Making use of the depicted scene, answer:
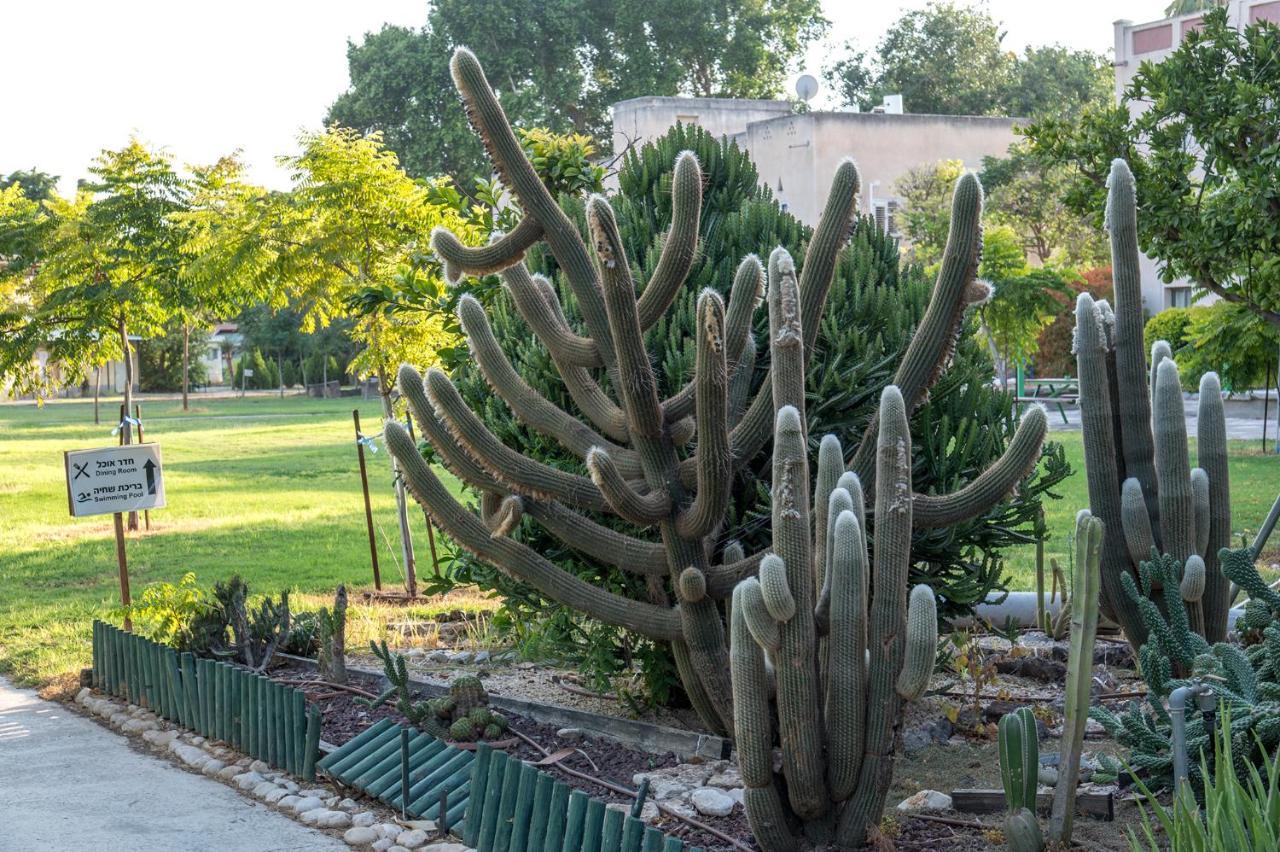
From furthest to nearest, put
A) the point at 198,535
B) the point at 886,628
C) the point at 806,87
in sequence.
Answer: the point at 806,87, the point at 198,535, the point at 886,628

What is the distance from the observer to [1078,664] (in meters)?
4.42

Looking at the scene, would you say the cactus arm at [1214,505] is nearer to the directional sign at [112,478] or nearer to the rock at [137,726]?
the rock at [137,726]

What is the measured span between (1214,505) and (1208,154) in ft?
14.1

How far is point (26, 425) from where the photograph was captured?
37969 mm

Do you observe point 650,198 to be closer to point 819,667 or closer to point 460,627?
point 819,667

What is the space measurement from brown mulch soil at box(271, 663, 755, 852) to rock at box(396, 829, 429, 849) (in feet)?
2.09

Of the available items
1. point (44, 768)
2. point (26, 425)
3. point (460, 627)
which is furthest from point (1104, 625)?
point (26, 425)

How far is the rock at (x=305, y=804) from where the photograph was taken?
5621mm

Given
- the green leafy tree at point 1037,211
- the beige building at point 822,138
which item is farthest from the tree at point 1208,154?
the green leafy tree at point 1037,211

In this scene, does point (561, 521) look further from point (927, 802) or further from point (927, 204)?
point (927, 204)

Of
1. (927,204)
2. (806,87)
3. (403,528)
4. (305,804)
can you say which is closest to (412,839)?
(305,804)

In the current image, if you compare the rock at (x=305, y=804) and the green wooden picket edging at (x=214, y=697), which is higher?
the green wooden picket edging at (x=214, y=697)

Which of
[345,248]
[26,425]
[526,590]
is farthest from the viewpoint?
[26,425]

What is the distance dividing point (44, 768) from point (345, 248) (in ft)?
17.5
